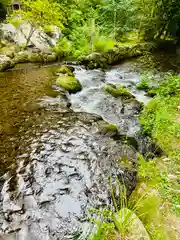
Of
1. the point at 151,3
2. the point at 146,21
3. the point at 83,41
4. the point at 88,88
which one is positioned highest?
the point at 151,3

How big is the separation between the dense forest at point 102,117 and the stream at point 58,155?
24mm

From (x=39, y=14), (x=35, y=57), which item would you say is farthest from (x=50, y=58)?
(x=39, y=14)

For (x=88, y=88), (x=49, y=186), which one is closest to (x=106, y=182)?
(x=49, y=186)

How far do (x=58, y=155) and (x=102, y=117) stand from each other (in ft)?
6.75

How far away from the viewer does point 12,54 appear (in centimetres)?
979

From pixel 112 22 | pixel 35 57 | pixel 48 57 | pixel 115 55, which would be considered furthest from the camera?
pixel 112 22

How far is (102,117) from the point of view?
574 centimetres

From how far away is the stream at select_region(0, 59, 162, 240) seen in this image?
2.86 meters

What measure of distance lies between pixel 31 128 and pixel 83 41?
28.1ft

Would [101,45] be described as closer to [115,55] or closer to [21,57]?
[115,55]

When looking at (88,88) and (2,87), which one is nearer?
(2,87)

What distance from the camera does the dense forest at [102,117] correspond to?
2.83 metres

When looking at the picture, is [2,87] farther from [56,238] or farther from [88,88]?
[56,238]

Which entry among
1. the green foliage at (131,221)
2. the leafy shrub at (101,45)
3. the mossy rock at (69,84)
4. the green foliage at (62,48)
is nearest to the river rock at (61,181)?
the green foliage at (131,221)
